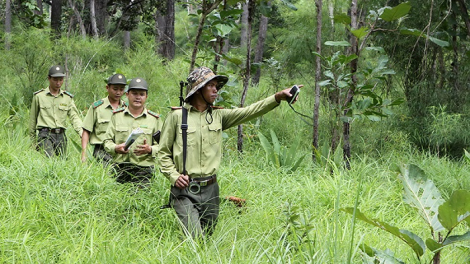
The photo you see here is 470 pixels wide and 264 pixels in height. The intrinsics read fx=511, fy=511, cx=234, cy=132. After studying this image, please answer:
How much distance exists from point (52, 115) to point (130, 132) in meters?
1.92

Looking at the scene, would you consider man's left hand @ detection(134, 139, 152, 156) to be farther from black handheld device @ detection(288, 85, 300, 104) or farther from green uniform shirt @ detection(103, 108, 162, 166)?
black handheld device @ detection(288, 85, 300, 104)

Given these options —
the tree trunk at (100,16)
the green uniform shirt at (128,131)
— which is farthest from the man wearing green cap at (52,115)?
the tree trunk at (100,16)

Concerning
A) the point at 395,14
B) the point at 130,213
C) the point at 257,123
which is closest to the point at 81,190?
the point at 130,213

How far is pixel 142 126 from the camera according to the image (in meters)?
4.34

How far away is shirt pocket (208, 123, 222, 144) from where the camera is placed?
11.3ft

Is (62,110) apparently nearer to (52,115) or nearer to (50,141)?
(52,115)

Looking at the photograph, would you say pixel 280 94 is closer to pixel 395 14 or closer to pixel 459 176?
pixel 395 14

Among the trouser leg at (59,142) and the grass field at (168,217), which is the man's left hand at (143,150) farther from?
the trouser leg at (59,142)

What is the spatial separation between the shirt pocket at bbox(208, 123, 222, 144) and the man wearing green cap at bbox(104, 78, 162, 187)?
3.11 ft

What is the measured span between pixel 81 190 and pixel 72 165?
548mm

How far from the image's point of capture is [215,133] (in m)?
3.46

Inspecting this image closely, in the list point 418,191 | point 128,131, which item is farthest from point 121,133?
point 418,191

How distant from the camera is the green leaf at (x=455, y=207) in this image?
141cm

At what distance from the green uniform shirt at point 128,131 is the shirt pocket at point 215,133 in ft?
3.23
